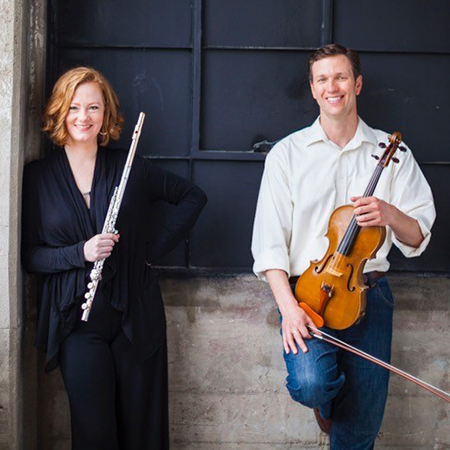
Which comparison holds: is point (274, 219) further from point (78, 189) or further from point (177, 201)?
point (78, 189)

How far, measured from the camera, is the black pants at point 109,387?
3.25 m

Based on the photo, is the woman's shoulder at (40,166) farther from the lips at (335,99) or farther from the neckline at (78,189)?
the lips at (335,99)

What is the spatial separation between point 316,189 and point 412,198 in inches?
16.2

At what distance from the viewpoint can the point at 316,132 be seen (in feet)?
11.1

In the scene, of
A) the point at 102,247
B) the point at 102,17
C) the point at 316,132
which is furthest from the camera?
the point at 102,17

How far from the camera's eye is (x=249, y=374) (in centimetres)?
387

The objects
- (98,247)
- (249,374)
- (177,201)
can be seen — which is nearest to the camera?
(98,247)

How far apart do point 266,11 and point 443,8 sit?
865 mm

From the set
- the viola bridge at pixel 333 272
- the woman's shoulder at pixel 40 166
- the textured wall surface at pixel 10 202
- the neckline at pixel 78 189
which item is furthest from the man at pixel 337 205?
the textured wall surface at pixel 10 202

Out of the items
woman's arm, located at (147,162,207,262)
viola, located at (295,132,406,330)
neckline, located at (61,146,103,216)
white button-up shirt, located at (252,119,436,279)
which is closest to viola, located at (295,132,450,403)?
viola, located at (295,132,406,330)

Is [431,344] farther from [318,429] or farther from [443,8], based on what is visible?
[443,8]

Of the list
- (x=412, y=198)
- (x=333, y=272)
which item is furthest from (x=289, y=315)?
(x=412, y=198)

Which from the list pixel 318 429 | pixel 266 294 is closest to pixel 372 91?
pixel 266 294

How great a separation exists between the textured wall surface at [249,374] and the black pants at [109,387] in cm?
39
